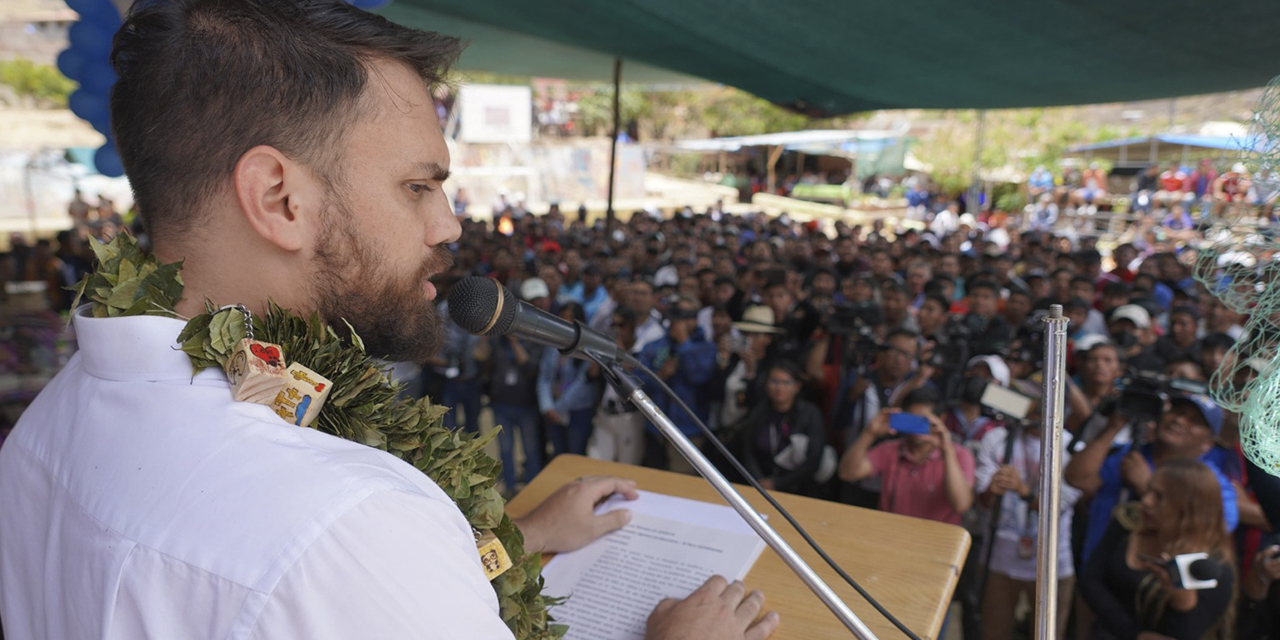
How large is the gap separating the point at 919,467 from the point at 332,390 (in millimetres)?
3151

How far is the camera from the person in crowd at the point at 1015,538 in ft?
11.7

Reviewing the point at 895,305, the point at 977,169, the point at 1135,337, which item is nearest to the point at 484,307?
the point at 895,305

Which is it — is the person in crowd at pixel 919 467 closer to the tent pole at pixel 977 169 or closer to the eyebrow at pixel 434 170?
the eyebrow at pixel 434 170

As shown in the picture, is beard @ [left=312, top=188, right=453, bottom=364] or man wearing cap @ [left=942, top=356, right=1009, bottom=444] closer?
beard @ [left=312, top=188, right=453, bottom=364]

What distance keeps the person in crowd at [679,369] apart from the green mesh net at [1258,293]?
3732mm

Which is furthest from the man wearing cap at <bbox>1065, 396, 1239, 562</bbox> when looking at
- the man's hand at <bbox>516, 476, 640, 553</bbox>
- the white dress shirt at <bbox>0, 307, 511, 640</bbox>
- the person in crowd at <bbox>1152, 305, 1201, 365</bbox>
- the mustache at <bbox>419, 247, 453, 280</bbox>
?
the white dress shirt at <bbox>0, 307, 511, 640</bbox>

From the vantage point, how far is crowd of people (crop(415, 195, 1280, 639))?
294cm

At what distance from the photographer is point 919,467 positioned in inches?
144

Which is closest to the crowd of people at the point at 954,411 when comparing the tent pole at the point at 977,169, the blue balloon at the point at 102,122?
the blue balloon at the point at 102,122

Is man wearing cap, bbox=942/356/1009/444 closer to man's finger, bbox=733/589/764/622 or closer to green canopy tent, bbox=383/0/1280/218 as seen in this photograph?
green canopy tent, bbox=383/0/1280/218

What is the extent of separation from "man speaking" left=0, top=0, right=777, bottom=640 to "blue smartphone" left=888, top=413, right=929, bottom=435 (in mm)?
2404

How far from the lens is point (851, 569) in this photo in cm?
135

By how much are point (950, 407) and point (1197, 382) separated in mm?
1087

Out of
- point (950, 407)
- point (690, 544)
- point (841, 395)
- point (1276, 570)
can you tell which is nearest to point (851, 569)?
point (690, 544)
